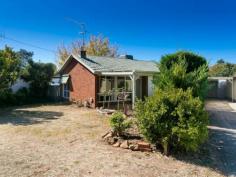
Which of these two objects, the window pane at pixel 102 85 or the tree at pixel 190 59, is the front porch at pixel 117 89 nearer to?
the window pane at pixel 102 85

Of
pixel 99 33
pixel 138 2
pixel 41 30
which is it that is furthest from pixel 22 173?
pixel 99 33

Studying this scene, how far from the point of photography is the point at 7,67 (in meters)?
16.7

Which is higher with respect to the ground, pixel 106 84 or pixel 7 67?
pixel 7 67

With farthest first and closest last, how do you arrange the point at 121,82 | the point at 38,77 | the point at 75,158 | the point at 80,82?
1. the point at 38,77
2. the point at 121,82
3. the point at 80,82
4. the point at 75,158

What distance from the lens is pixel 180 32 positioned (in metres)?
24.4

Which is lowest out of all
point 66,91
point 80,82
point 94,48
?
point 66,91

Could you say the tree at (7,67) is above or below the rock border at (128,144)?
above

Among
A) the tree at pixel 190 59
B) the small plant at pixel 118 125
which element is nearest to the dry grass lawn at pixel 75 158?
the small plant at pixel 118 125

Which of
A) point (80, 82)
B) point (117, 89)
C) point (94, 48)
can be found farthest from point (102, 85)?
point (94, 48)

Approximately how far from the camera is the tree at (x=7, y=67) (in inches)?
645

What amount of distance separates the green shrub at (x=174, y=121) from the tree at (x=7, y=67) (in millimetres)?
12237

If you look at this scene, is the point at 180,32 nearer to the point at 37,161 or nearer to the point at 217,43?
the point at 217,43

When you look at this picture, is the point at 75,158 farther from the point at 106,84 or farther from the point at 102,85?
the point at 106,84

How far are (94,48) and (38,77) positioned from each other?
860 inches
